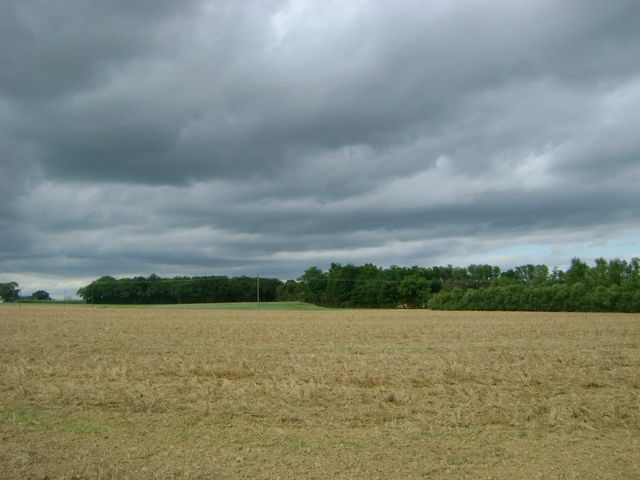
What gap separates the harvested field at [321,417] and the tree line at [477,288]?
62.8 meters

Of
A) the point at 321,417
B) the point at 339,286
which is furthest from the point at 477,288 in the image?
the point at 321,417

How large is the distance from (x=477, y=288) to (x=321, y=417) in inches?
4098

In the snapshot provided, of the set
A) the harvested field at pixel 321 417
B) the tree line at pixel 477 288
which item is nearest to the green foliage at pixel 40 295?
the tree line at pixel 477 288

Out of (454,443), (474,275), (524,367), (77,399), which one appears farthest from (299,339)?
(474,275)

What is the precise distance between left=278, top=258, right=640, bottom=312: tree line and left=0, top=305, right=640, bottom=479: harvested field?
6281 cm

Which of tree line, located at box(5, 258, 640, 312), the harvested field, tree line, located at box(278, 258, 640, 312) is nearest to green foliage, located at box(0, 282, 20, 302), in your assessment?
tree line, located at box(5, 258, 640, 312)

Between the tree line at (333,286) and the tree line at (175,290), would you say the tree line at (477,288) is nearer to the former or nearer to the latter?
the tree line at (333,286)

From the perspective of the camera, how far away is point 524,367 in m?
15.4

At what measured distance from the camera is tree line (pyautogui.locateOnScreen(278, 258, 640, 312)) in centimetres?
7556

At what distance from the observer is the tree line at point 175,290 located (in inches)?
5576

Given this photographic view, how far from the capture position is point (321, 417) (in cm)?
969

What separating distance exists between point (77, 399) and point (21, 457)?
153 inches

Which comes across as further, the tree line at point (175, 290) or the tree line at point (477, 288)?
the tree line at point (175, 290)

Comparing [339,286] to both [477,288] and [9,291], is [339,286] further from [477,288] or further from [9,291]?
[9,291]
